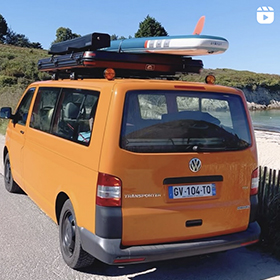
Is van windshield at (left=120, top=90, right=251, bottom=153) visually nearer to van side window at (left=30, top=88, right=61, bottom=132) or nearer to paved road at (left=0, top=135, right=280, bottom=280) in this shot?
paved road at (left=0, top=135, right=280, bottom=280)

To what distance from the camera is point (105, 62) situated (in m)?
4.59

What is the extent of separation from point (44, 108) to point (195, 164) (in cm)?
248

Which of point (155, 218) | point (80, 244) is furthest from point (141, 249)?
point (80, 244)

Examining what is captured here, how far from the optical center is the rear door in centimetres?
361

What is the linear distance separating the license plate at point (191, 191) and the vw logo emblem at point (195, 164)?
0.52ft

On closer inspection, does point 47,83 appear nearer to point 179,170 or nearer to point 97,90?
point 97,90

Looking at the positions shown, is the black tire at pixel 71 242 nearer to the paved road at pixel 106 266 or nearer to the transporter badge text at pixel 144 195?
the paved road at pixel 106 266

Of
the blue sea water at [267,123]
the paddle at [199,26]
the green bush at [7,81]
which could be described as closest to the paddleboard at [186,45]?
the paddle at [199,26]

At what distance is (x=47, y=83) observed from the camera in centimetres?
547

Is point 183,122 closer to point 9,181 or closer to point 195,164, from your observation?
point 195,164

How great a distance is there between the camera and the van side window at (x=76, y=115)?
3.98 m

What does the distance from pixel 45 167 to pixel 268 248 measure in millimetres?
2795

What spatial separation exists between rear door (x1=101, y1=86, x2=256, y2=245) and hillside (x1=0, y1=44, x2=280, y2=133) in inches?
79.8

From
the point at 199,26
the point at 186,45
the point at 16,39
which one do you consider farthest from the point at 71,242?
the point at 16,39
